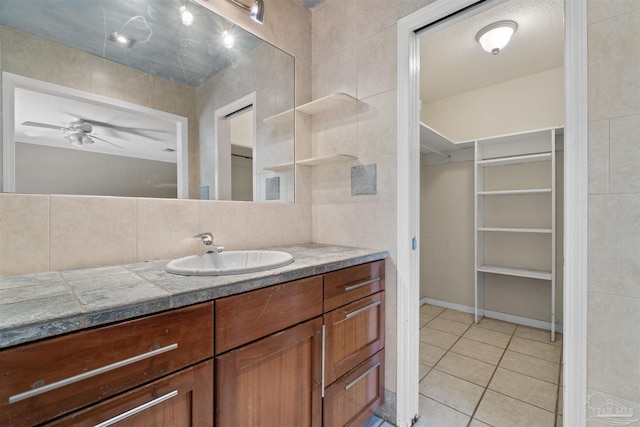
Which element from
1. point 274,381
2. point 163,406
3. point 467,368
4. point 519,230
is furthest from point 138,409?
point 519,230

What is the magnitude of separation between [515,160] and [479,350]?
1807 millimetres

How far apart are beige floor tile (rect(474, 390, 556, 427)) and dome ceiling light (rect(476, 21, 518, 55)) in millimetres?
2413

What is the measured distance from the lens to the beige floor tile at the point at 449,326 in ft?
8.51

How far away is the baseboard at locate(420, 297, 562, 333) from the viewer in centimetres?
261

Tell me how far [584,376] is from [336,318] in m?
0.97

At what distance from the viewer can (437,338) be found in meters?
Answer: 2.47

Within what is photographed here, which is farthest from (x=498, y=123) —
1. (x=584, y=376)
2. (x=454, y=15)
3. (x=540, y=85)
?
(x=584, y=376)

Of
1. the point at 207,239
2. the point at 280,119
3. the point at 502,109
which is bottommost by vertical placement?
the point at 207,239

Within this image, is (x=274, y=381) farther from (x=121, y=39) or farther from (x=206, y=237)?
(x=121, y=39)

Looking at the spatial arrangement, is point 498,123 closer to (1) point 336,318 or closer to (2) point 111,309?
(1) point 336,318

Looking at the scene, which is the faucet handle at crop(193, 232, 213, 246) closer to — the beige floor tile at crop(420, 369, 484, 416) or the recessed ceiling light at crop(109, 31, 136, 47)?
the recessed ceiling light at crop(109, 31, 136, 47)

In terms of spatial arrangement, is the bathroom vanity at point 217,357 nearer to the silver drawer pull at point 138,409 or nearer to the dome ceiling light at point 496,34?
the silver drawer pull at point 138,409

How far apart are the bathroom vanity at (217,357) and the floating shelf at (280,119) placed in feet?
3.18

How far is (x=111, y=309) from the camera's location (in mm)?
639
